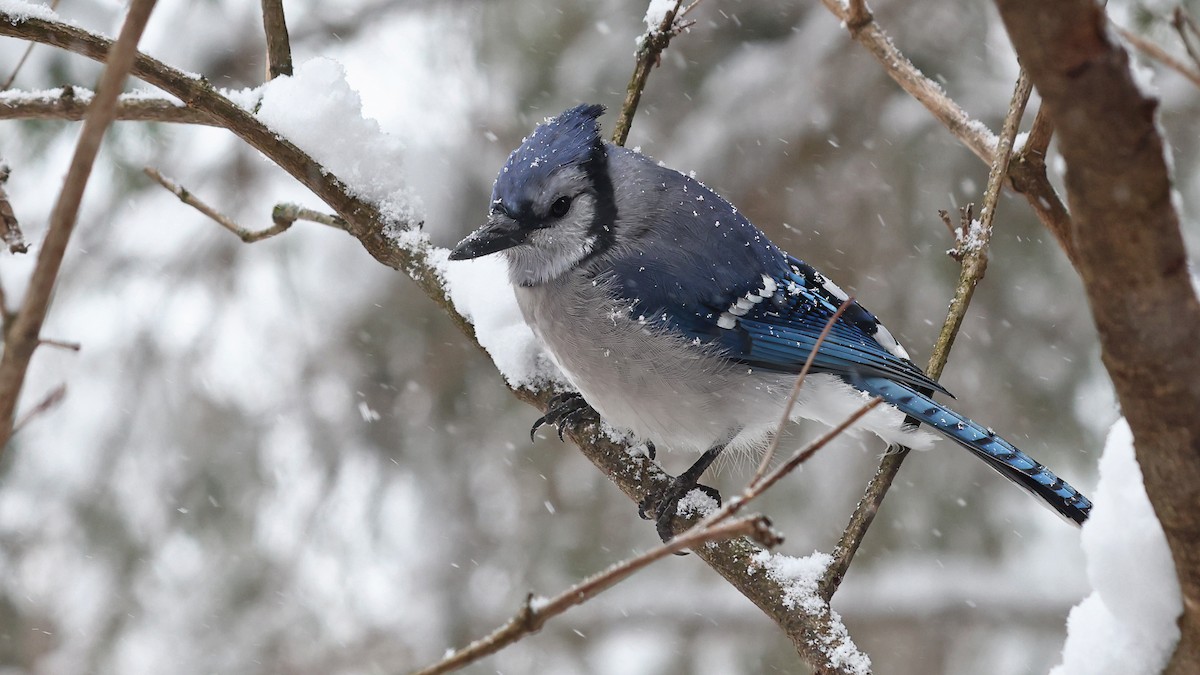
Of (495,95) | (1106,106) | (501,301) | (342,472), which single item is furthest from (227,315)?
(1106,106)

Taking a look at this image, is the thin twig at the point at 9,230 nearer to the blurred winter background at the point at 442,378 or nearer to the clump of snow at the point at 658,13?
the clump of snow at the point at 658,13

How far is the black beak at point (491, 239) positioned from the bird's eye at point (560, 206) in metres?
0.08

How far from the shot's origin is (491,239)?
7.47 feet

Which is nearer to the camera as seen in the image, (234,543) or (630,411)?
(630,411)

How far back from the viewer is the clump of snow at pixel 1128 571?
1.13 m

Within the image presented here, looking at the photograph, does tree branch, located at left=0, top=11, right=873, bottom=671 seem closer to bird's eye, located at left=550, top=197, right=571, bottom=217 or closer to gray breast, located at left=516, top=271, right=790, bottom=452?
gray breast, located at left=516, top=271, right=790, bottom=452

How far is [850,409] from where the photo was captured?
8.02ft

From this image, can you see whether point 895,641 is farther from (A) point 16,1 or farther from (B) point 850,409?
(A) point 16,1

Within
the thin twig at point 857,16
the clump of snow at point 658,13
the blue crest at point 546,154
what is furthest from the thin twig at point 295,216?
the thin twig at point 857,16

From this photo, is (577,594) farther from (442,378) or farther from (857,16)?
(442,378)

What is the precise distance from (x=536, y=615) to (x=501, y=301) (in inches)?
60.8

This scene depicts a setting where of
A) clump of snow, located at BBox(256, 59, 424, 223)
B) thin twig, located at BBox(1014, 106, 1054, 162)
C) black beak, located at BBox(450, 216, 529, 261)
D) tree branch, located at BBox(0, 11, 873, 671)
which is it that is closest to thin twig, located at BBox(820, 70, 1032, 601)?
thin twig, located at BBox(1014, 106, 1054, 162)

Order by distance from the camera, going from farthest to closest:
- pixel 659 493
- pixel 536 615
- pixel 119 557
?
A: pixel 119 557 → pixel 659 493 → pixel 536 615

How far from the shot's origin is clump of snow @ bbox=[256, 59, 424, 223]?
2.14 meters
